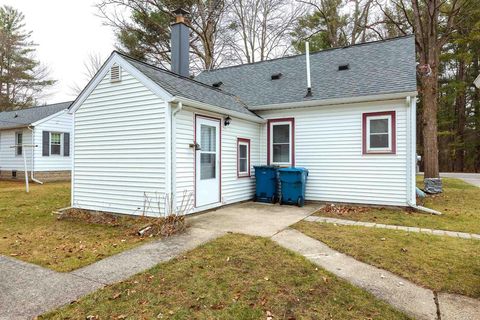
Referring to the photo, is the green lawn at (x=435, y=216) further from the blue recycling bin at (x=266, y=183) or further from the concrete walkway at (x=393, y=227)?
the blue recycling bin at (x=266, y=183)

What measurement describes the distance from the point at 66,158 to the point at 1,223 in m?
11.6

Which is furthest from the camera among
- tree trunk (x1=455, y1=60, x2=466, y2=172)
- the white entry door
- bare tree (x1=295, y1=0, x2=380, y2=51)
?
tree trunk (x1=455, y1=60, x2=466, y2=172)

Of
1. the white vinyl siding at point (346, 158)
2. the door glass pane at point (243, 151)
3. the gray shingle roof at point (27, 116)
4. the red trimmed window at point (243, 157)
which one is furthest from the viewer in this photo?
the gray shingle roof at point (27, 116)

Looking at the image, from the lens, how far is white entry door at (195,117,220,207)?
7.19 meters

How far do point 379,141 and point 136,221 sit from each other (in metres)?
6.77

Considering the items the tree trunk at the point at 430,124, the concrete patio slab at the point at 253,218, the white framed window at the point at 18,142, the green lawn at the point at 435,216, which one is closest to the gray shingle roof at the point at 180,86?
the concrete patio slab at the point at 253,218

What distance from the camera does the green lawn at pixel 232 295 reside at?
2717mm

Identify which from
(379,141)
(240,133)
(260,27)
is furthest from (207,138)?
(260,27)

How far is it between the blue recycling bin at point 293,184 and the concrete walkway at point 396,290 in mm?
3876

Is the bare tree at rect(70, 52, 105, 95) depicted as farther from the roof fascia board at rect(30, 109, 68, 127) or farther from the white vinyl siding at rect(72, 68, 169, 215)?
the white vinyl siding at rect(72, 68, 169, 215)

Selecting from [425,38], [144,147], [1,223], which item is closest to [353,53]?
[425,38]

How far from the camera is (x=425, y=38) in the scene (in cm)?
1252

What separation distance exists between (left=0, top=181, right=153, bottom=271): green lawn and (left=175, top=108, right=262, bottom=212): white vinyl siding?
1.71m

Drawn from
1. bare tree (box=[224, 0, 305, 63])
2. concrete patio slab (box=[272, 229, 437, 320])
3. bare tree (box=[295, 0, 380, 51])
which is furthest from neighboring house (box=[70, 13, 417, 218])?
Answer: bare tree (box=[224, 0, 305, 63])
